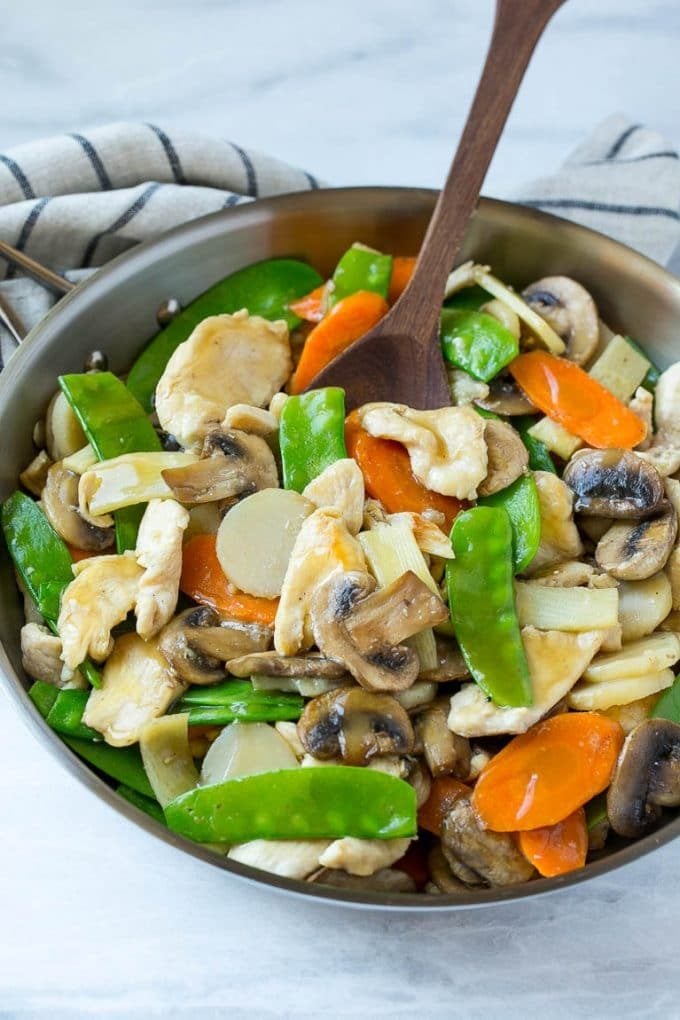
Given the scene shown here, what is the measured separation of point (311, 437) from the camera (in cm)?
266

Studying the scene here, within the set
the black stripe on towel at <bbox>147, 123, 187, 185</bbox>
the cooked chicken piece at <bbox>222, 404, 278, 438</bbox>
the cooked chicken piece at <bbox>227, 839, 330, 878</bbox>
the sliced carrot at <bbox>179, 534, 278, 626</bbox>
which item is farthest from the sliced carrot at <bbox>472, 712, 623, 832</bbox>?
the black stripe on towel at <bbox>147, 123, 187, 185</bbox>

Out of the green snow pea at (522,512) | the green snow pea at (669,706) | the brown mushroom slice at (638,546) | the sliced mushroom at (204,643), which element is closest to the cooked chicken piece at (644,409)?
the brown mushroom slice at (638,546)

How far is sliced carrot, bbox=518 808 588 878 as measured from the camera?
2.22m

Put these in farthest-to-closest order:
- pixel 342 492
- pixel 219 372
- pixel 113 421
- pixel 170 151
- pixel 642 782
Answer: pixel 170 151 → pixel 219 372 → pixel 113 421 → pixel 342 492 → pixel 642 782

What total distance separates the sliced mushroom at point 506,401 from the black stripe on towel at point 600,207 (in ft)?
2.93

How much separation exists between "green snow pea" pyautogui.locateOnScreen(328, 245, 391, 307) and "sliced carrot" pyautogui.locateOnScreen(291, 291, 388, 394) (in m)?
0.04

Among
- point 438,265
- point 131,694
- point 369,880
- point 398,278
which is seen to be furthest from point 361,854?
point 398,278

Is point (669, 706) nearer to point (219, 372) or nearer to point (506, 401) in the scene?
point (506, 401)

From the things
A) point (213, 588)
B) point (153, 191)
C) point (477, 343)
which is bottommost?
point (213, 588)

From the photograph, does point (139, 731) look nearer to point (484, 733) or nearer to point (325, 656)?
point (325, 656)

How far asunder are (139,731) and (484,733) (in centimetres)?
75

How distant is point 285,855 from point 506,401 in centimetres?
135

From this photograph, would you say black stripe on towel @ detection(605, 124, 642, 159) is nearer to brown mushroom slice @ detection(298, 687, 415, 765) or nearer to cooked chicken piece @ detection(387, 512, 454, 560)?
cooked chicken piece @ detection(387, 512, 454, 560)

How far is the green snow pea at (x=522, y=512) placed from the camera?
2.50m
